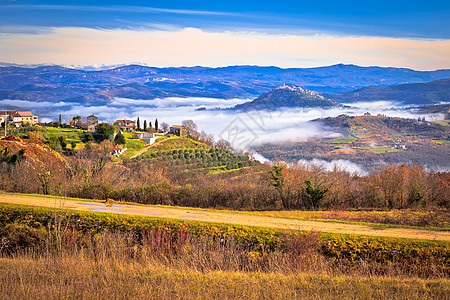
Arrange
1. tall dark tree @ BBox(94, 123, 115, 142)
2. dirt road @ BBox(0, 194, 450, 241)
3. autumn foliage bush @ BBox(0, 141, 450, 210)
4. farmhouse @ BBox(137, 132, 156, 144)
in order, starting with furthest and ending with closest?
farmhouse @ BBox(137, 132, 156, 144) → tall dark tree @ BBox(94, 123, 115, 142) → autumn foliage bush @ BBox(0, 141, 450, 210) → dirt road @ BBox(0, 194, 450, 241)

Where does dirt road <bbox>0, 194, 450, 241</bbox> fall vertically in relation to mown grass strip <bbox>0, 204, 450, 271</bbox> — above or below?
below

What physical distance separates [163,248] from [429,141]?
115598 mm

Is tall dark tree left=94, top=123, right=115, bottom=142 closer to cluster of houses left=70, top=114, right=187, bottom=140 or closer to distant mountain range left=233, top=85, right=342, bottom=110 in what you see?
cluster of houses left=70, top=114, right=187, bottom=140

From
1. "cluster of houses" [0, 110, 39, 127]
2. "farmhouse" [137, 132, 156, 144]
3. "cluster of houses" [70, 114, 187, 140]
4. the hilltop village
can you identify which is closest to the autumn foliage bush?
the hilltop village

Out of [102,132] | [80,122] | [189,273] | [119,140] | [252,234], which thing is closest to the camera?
[189,273]

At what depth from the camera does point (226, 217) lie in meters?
13.0

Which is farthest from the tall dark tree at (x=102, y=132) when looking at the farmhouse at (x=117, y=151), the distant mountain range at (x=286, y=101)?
the distant mountain range at (x=286, y=101)

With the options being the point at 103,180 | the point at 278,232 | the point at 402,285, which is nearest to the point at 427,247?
the point at 402,285

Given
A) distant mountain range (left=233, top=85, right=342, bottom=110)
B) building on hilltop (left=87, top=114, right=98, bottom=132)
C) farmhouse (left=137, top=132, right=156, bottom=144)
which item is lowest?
farmhouse (left=137, top=132, right=156, bottom=144)

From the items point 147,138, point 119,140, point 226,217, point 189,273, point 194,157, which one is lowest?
point 194,157

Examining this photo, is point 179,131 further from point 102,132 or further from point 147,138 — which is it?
point 102,132

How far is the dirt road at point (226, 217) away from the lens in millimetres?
11445

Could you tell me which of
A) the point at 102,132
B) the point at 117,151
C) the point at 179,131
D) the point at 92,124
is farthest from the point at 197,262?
the point at 179,131

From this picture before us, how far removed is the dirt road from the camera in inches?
451
